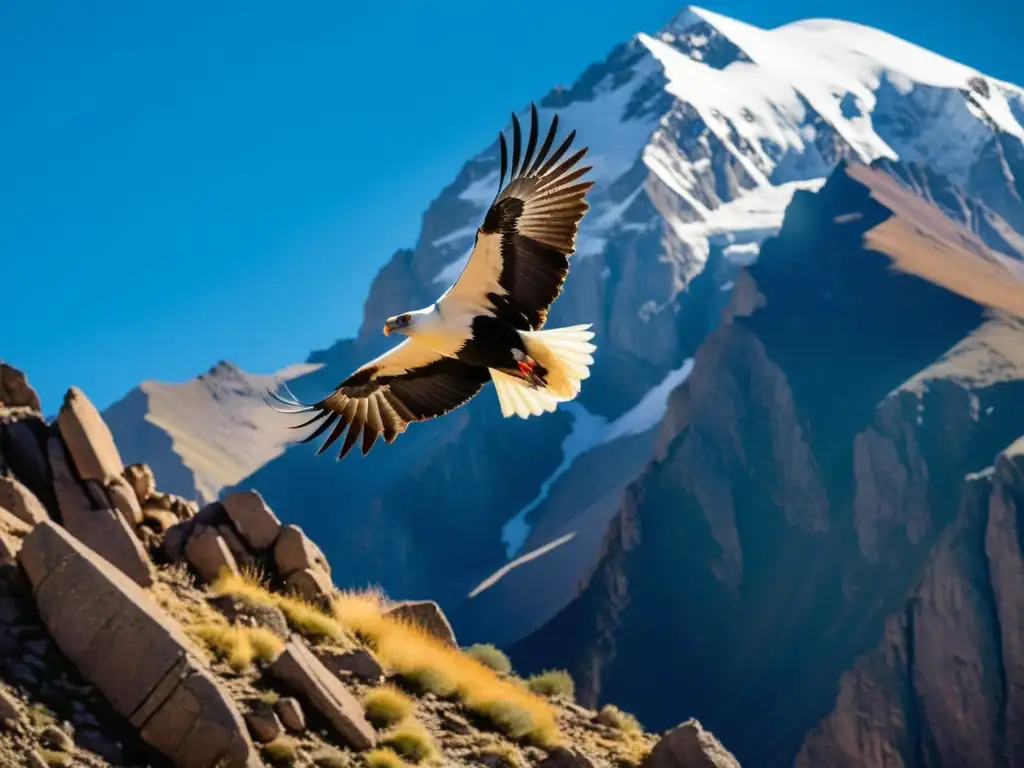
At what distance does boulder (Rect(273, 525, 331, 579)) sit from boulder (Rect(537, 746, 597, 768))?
19.3 ft

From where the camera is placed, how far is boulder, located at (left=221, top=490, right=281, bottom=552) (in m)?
23.1

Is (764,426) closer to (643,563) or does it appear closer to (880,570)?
(643,563)

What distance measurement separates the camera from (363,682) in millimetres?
20203

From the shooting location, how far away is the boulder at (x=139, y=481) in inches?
914

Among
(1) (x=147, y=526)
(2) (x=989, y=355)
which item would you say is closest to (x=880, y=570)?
(2) (x=989, y=355)

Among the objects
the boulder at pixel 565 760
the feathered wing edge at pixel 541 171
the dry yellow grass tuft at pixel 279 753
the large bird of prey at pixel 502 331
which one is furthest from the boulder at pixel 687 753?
the feathered wing edge at pixel 541 171

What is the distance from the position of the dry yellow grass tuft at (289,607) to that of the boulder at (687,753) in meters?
5.13

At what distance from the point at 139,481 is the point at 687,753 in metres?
10.3

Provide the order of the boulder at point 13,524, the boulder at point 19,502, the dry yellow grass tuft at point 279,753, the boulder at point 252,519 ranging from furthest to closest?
the boulder at point 252,519 < the boulder at point 19,502 < the boulder at point 13,524 < the dry yellow grass tuft at point 279,753

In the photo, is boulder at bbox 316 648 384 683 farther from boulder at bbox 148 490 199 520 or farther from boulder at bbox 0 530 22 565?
boulder at bbox 0 530 22 565

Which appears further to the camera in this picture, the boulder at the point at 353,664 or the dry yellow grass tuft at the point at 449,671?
the boulder at the point at 353,664

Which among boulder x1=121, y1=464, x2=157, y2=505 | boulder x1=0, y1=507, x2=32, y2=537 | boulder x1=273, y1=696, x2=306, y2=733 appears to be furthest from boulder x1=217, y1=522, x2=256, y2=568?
boulder x1=273, y1=696, x2=306, y2=733

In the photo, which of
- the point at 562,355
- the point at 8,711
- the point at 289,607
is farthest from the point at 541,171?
the point at 289,607

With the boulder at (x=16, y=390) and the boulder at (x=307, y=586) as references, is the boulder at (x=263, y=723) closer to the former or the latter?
the boulder at (x=307, y=586)
